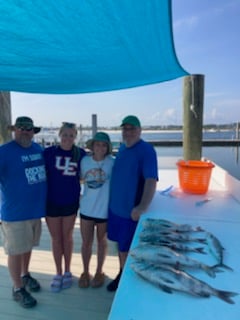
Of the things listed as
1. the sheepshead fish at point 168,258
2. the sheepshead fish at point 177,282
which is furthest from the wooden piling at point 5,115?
the sheepshead fish at point 177,282

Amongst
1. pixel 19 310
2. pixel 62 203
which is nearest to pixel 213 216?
pixel 62 203

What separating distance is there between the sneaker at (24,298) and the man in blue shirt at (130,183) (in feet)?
2.49

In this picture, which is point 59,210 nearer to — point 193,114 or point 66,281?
point 66,281

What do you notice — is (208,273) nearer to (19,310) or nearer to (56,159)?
(56,159)

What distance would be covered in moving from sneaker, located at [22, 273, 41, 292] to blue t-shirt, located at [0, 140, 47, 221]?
0.65 m

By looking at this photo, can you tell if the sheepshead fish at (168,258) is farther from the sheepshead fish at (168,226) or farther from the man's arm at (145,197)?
the man's arm at (145,197)

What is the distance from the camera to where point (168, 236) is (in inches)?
53.2

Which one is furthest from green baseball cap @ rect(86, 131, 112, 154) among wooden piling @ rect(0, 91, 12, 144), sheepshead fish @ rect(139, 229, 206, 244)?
wooden piling @ rect(0, 91, 12, 144)

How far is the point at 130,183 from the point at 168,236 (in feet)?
1.87

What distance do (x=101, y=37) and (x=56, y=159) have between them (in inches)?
37.5

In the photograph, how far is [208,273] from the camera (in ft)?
3.51

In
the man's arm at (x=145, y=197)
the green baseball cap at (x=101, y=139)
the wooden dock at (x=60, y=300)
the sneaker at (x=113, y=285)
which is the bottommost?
the wooden dock at (x=60, y=300)

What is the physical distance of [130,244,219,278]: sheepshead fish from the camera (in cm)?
109

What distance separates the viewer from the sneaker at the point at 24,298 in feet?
6.54
